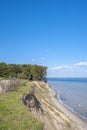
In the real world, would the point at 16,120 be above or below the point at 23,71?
below

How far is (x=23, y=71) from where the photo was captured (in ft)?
356

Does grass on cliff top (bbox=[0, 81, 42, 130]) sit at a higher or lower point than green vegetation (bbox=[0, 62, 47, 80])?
lower

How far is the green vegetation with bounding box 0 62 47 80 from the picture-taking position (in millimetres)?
100812

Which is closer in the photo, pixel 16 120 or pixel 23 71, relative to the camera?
pixel 16 120

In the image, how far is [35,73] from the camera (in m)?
111

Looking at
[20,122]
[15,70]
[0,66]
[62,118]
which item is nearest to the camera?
[20,122]

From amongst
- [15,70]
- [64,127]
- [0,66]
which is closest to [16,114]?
[64,127]

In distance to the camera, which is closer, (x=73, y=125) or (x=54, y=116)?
(x=73, y=125)

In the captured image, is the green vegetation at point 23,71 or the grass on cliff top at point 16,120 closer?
the grass on cliff top at point 16,120

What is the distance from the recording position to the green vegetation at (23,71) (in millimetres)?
100812

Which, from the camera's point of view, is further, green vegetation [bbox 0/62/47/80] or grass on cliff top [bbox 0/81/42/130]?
green vegetation [bbox 0/62/47/80]

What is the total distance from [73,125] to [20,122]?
1001 centimetres

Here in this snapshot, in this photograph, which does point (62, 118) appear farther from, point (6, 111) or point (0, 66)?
point (0, 66)

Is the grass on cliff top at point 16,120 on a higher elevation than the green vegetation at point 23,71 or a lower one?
lower
